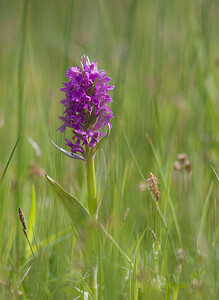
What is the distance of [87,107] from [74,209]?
1.09ft

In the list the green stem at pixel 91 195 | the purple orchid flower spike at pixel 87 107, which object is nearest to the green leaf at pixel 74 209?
the green stem at pixel 91 195

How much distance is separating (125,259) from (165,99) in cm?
220

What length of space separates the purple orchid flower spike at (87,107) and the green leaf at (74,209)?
0.48ft

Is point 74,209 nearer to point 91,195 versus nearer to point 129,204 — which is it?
point 91,195

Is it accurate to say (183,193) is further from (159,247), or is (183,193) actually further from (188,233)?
(159,247)

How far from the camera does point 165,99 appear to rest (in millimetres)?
3363

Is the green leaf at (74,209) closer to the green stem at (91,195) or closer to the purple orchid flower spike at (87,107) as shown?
the green stem at (91,195)

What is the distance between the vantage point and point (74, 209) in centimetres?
134

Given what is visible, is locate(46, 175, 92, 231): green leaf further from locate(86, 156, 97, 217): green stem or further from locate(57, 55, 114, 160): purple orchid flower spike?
locate(57, 55, 114, 160): purple orchid flower spike

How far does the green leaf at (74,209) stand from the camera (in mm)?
1315

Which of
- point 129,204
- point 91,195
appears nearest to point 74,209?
point 91,195

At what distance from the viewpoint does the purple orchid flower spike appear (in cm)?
139

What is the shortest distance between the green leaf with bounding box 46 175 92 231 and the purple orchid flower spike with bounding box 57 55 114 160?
0.48ft

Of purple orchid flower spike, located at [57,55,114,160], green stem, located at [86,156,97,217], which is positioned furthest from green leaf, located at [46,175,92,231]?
purple orchid flower spike, located at [57,55,114,160]
